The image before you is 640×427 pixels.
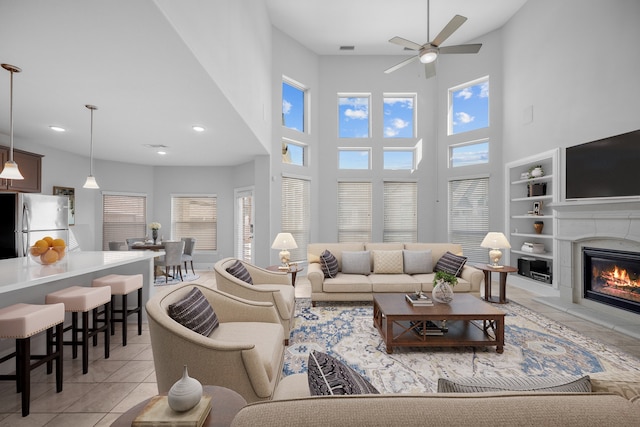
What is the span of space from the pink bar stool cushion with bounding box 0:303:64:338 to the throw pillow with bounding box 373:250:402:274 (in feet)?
12.3

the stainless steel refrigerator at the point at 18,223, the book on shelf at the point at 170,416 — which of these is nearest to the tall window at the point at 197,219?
the stainless steel refrigerator at the point at 18,223

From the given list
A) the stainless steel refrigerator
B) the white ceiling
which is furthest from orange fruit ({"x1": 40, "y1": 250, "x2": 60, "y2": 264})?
the stainless steel refrigerator

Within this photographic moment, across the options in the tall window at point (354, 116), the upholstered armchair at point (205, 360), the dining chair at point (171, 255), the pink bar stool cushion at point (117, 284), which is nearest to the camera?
the upholstered armchair at point (205, 360)

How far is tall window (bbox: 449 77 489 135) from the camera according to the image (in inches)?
249

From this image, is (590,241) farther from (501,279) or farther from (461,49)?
(461,49)

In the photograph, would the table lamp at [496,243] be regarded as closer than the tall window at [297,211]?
Yes

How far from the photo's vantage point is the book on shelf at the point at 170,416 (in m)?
0.92

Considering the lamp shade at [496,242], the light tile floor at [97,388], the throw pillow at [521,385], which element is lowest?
the light tile floor at [97,388]

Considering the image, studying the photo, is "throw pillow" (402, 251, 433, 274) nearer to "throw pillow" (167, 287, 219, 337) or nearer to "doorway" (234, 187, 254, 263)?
"throw pillow" (167, 287, 219, 337)

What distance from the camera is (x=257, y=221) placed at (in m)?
5.72

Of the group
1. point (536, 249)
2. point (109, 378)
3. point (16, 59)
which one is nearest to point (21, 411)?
point (109, 378)

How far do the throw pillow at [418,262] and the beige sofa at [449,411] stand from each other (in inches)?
156

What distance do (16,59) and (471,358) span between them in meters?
4.60

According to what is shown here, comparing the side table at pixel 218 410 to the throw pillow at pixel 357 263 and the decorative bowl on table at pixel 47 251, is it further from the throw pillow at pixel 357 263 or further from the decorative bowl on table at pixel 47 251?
the throw pillow at pixel 357 263
